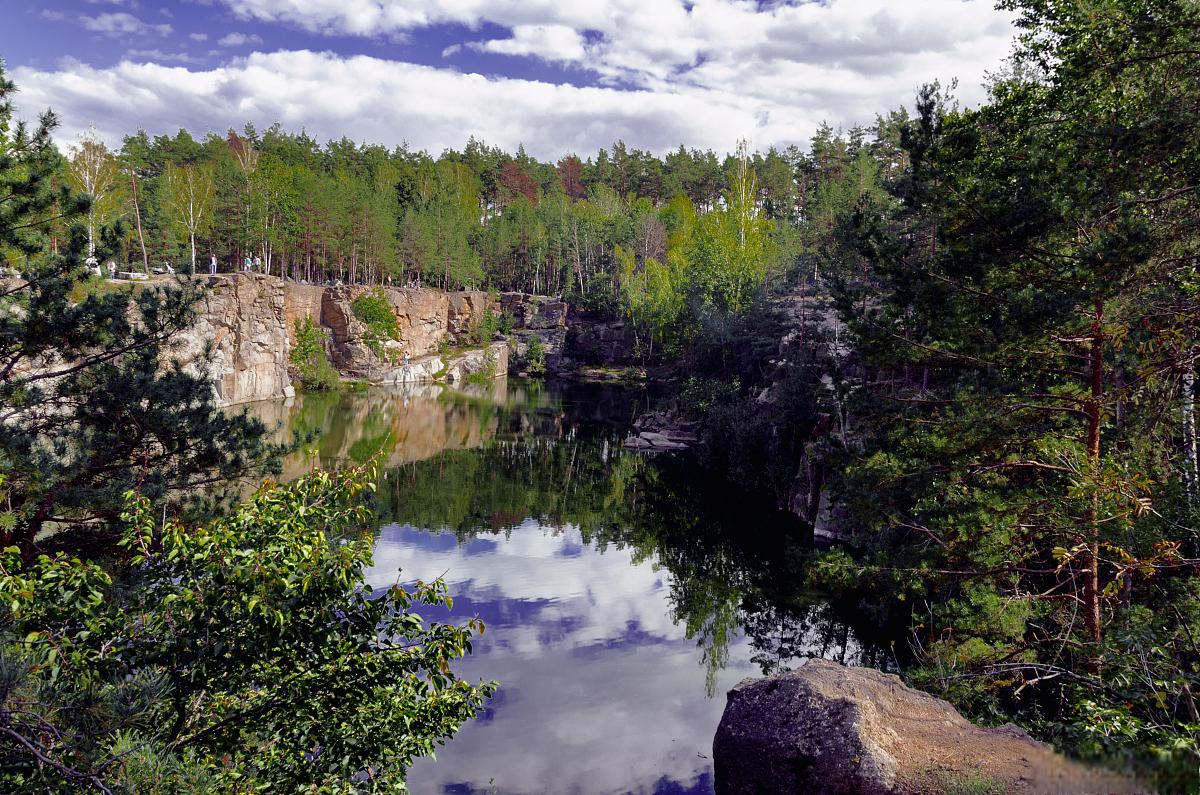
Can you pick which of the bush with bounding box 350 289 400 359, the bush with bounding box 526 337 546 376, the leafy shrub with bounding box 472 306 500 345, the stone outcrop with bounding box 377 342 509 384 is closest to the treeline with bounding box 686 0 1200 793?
the bush with bounding box 350 289 400 359

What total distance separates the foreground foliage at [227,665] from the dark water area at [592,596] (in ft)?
22.6

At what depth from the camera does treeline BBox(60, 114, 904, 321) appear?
208 ft

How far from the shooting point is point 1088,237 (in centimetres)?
1149

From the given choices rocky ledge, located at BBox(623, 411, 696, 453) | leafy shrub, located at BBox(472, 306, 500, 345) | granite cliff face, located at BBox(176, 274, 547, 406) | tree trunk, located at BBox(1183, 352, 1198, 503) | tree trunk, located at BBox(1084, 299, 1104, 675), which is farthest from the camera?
leafy shrub, located at BBox(472, 306, 500, 345)

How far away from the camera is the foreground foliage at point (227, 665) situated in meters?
4.61

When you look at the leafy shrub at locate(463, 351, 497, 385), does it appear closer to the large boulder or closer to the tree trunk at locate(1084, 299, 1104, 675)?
the large boulder

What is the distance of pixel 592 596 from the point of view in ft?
80.4

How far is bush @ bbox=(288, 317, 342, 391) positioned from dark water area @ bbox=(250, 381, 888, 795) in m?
18.6

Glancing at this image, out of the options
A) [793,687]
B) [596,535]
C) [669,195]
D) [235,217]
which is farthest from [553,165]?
[793,687]

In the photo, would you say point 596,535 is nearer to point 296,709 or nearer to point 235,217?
point 296,709

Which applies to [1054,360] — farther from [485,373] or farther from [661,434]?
[485,373]

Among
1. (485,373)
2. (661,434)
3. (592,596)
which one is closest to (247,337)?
(485,373)

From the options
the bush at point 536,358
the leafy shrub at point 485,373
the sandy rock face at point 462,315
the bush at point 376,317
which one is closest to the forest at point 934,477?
the bush at point 376,317

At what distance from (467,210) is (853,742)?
3813 inches
